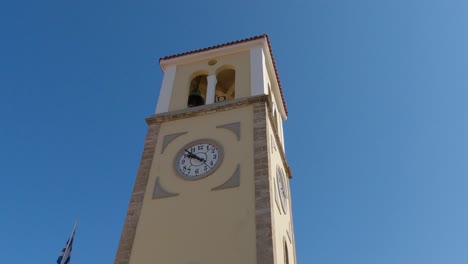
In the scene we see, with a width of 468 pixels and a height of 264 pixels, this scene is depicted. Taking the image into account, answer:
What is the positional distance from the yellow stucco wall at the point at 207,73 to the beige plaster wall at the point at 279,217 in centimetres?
162

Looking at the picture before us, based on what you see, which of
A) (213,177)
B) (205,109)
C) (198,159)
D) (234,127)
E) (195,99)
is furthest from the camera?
(195,99)

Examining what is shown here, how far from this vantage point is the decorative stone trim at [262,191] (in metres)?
7.96

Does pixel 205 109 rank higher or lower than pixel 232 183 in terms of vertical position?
higher

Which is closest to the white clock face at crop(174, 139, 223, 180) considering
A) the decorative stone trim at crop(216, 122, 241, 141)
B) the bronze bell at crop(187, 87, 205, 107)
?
the decorative stone trim at crop(216, 122, 241, 141)

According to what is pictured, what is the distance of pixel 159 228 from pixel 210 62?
20.0ft

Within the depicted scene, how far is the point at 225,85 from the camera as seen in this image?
14.1 meters

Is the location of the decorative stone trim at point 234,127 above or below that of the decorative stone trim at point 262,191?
above

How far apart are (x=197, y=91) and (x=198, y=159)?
3.13 m

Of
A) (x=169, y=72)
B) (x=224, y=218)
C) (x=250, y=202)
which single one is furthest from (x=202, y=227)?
(x=169, y=72)

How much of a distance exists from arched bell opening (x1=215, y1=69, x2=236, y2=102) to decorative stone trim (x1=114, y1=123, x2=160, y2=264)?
3014 mm

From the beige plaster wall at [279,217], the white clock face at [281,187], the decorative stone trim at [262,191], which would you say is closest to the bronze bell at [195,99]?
the decorative stone trim at [262,191]

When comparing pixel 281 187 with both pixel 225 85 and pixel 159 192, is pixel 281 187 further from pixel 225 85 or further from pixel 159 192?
pixel 225 85

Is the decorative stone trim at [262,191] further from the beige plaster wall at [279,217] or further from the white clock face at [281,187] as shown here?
the white clock face at [281,187]

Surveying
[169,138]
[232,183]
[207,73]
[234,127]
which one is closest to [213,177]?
[232,183]
